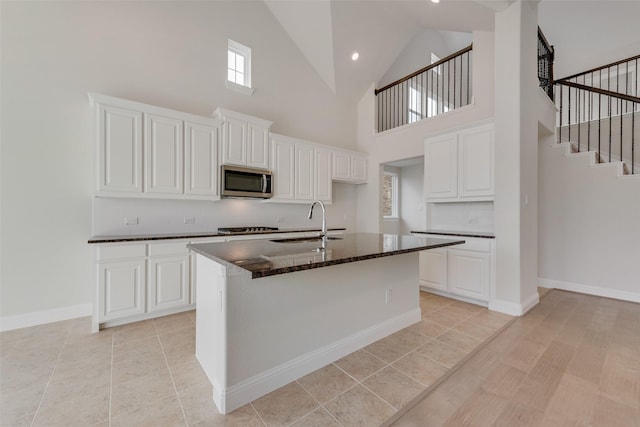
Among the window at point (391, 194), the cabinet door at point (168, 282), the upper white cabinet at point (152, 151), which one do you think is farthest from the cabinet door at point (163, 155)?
the window at point (391, 194)

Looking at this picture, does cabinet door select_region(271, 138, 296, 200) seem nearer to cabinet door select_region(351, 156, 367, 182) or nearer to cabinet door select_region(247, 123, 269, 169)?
cabinet door select_region(247, 123, 269, 169)

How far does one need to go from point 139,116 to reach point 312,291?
2.80 meters

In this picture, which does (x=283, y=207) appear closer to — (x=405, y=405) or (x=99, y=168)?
(x=99, y=168)

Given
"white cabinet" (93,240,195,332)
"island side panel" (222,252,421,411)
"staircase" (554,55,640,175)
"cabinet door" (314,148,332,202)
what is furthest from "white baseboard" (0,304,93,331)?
"staircase" (554,55,640,175)

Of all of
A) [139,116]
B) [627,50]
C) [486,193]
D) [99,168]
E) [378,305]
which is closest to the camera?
[378,305]

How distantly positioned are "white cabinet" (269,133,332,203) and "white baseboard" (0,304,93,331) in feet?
8.61

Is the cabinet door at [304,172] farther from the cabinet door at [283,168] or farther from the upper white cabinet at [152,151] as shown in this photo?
the upper white cabinet at [152,151]

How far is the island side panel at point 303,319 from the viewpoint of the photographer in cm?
165

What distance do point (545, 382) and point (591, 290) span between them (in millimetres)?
3147

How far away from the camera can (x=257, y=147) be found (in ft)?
13.1

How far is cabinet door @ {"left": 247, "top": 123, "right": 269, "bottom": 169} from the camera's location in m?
3.90

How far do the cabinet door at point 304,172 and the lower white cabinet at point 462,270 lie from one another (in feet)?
7.02

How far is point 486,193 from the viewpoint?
11.4 feet

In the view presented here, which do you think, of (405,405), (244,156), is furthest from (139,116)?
(405,405)
